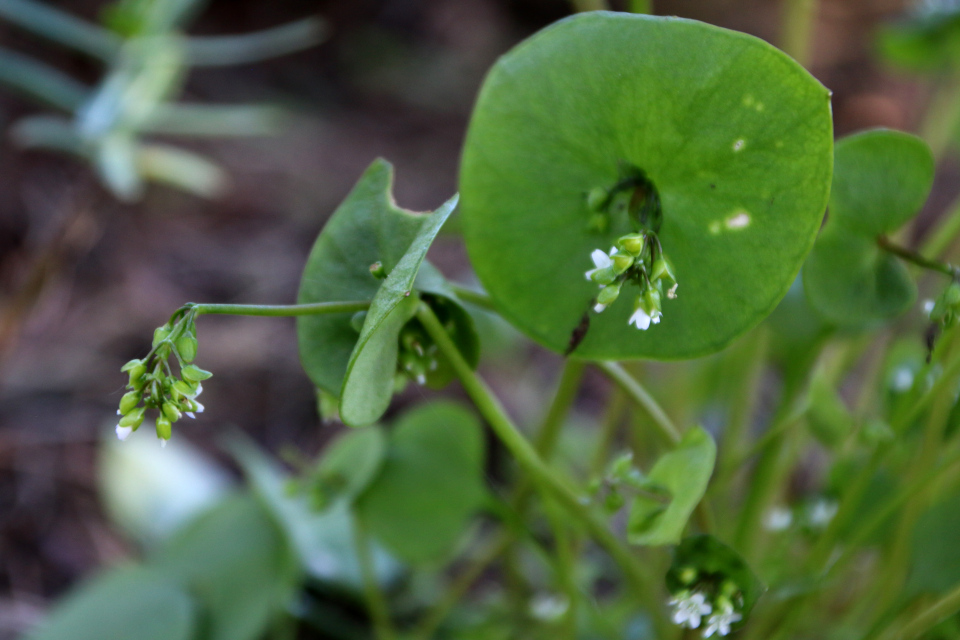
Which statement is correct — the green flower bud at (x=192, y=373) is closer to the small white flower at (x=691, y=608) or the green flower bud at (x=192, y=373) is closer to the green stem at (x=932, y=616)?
the small white flower at (x=691, y=608)

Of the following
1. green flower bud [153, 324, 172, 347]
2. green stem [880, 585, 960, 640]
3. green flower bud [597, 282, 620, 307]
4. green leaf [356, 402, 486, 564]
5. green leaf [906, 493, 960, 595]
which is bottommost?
green stem [880, 585, 960, 640]

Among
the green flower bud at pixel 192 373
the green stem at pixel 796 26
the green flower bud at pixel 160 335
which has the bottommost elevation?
the green flower bud at pixel 192 373

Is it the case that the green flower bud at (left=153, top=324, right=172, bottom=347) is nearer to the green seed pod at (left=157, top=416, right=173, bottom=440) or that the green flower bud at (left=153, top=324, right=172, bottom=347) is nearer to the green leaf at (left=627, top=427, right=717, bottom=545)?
the green seed pod at (left=157, top=416, right=173, bottom=440)

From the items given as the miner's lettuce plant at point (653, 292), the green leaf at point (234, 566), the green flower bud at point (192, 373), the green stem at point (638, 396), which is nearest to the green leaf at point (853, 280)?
the miner's lettuce plant at point (653, 292)

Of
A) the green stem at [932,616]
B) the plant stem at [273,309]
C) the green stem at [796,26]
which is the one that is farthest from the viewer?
the green stem at [796,26]

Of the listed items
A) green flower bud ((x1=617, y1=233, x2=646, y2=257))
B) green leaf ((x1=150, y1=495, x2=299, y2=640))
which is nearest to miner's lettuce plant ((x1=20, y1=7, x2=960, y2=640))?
green flower bud ((x1=617, y1=233, x2=646, y2=257))

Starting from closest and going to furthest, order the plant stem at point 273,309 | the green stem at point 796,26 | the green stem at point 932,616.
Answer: the plant stem at point 273,309, the green stem at point 932,616, the green stem at point 796,26

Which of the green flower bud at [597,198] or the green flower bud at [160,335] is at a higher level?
the green flower bud at [597,198]

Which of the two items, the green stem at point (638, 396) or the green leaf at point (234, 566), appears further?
the green leaf at point (234, 566)
